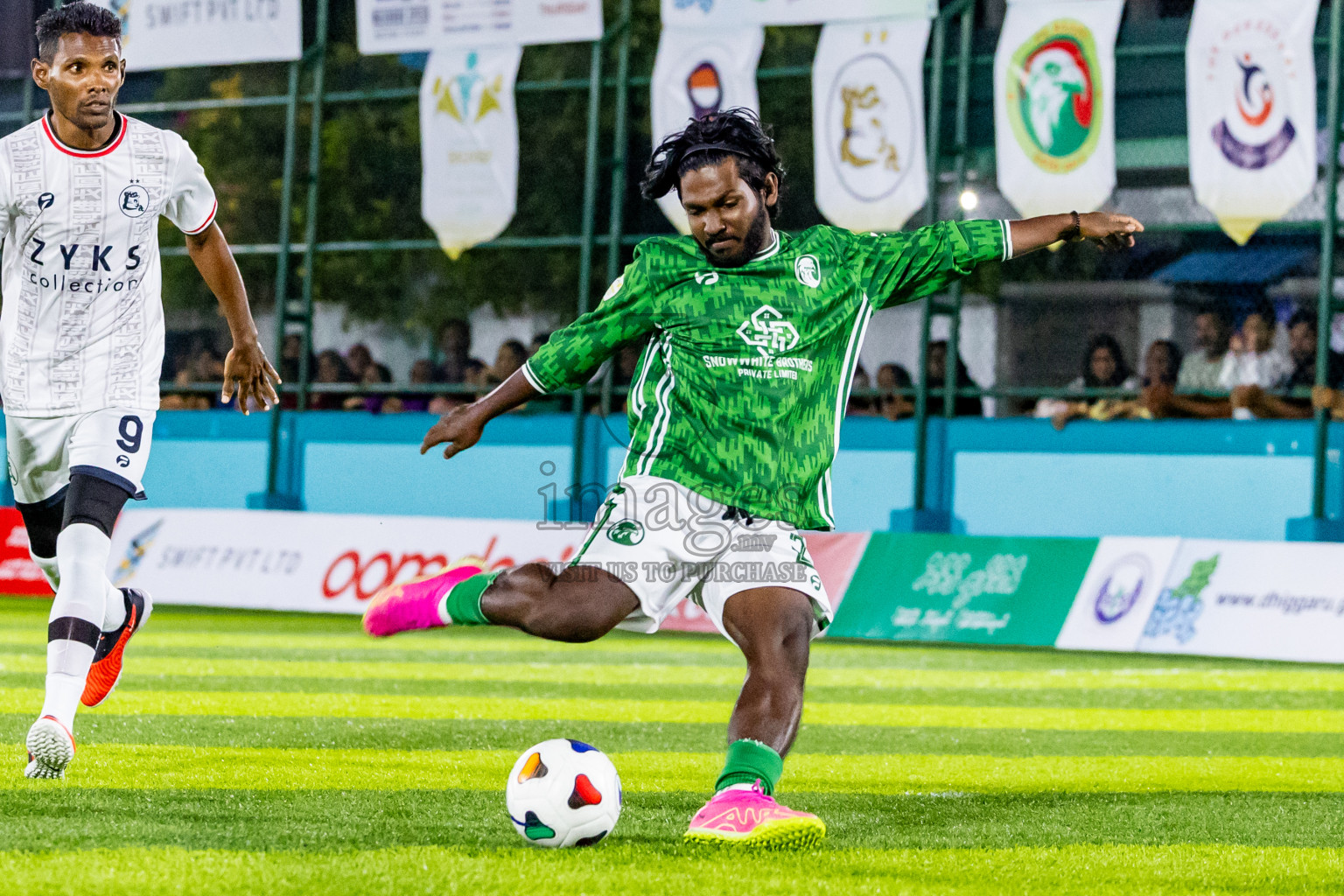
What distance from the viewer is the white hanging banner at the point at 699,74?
16.7 m

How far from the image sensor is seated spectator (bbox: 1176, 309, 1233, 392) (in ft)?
50.6

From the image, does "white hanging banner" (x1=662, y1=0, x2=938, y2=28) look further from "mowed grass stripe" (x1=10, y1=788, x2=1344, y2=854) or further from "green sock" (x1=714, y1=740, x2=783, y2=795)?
"green sock" (x1=714, y1=740, x2=783, y2=795)

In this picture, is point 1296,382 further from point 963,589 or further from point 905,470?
point 963,589

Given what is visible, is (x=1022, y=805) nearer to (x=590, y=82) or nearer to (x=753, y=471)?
(x=753, y=471)

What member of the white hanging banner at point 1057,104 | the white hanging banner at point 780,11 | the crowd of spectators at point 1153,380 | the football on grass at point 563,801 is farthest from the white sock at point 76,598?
the white hanging banner at point 780,11

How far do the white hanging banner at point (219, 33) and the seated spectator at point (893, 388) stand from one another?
22.9 ft

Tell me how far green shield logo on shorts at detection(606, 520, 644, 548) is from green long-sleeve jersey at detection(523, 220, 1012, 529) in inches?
6.8

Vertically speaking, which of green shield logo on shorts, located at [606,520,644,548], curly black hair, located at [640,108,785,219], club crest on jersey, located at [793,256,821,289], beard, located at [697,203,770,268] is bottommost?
green shield logo on shorts, located at [606,520,644,548]

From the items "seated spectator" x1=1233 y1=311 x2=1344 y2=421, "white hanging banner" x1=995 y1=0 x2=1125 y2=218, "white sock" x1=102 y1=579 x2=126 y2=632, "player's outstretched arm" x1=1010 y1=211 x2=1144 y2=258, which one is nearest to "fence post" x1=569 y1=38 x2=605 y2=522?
"white hanging banner" x1=995 y1=0 x2=1125 y2=218

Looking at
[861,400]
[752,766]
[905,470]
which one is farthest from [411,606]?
[861,400]

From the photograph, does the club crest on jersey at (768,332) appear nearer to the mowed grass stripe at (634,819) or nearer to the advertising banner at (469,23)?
the mowed grass stripe at (634,819)

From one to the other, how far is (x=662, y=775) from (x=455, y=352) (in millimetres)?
12513

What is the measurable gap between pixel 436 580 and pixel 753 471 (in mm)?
935

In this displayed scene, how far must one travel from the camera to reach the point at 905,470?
653 inches
